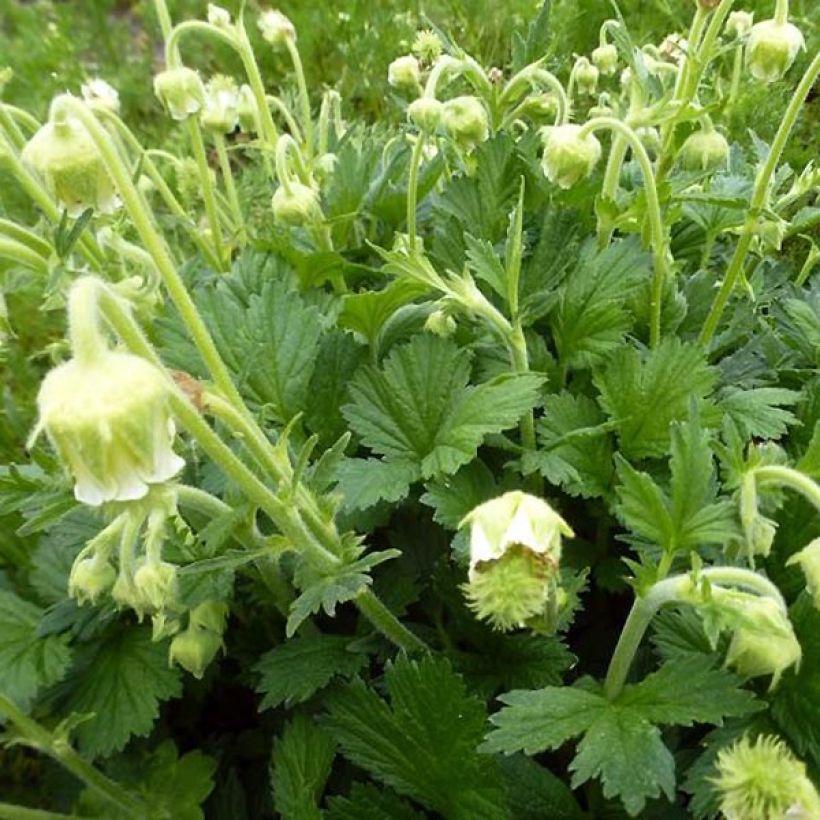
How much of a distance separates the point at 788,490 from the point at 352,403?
0.54 m

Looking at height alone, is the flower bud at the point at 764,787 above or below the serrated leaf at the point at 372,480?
below

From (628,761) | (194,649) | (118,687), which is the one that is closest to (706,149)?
(628,761)

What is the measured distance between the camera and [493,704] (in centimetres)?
114

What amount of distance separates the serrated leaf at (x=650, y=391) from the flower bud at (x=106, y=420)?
608mm

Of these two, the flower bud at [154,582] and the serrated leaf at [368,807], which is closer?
the flower bud at [154,582]

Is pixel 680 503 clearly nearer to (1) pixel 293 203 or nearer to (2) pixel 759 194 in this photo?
(2) pixel 759 194

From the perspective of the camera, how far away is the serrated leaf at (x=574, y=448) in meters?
1.10

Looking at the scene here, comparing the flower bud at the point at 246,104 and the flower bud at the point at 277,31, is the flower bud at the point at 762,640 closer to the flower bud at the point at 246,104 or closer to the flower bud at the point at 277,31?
the flower bud at the point at 246,104

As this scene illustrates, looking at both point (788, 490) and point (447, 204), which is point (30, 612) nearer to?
point (447, 204)

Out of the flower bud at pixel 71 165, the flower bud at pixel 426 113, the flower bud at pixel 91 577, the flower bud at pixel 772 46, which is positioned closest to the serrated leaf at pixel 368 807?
the flower bud at pixel 91 577

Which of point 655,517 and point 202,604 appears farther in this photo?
point 202,604

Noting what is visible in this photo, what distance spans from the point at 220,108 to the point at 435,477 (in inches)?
28.2

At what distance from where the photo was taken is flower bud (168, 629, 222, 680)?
1087 mm

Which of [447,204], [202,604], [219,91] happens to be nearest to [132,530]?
[202,604]
